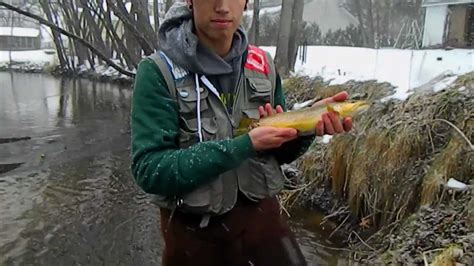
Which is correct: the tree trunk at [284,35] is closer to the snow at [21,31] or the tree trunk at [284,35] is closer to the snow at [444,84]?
the snow at [444,84]

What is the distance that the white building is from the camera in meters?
21.8

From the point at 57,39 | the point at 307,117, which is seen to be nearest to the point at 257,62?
the point at 307,117

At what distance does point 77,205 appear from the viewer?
6891mm

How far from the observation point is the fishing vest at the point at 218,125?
75.7 inches

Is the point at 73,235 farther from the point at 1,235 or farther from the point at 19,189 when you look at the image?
the point at 19,189

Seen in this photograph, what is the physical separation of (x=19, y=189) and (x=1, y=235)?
6.29ft

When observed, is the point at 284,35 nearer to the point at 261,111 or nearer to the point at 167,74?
the point at 261,111

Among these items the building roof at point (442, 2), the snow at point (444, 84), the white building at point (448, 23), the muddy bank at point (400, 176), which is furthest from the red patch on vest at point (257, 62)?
the building roof at point (442, 2)

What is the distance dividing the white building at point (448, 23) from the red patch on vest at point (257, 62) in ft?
64.7

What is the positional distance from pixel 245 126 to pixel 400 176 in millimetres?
3331

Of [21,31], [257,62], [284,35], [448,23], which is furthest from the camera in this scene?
[21,31]

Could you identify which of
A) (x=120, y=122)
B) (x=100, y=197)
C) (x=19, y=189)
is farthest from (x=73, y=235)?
(x=120, y=122)

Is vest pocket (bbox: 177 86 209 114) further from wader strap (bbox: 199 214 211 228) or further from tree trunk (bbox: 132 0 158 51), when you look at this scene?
tree trunk (bbox: 132 0 158 51)

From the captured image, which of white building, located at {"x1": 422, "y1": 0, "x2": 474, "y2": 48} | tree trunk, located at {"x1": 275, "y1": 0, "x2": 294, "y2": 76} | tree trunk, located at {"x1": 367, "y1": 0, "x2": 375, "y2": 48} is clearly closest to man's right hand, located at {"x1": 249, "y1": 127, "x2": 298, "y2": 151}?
tree trunk, located at {"x1": 275, "y1": 0, "x2": 294, "y2": 76}
